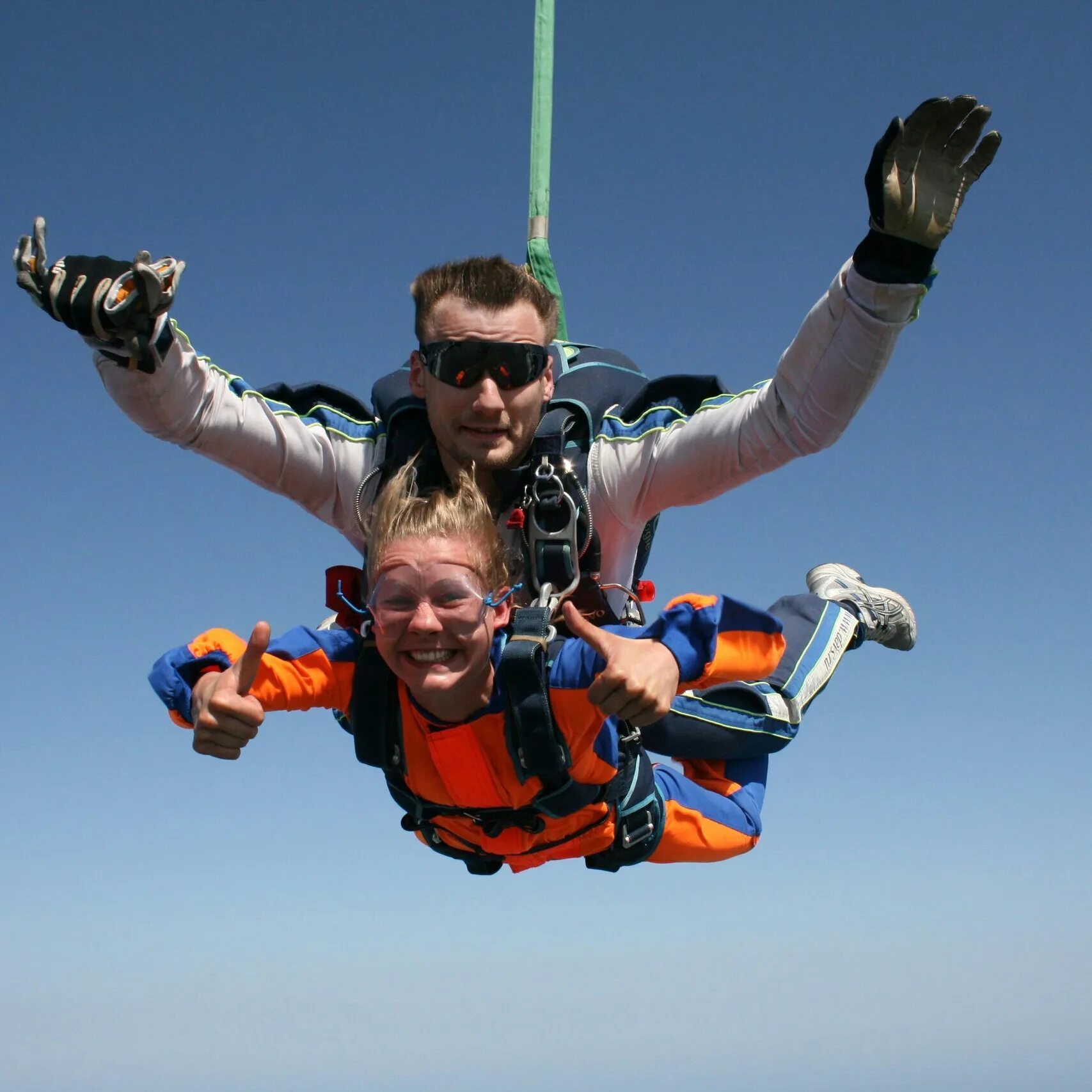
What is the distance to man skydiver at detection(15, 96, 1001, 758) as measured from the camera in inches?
137

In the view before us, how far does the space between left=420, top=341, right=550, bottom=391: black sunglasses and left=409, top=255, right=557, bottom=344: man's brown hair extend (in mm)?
156

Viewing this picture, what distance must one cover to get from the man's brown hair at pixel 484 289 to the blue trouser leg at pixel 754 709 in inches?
48.2

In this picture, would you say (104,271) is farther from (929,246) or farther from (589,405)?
(929,246)

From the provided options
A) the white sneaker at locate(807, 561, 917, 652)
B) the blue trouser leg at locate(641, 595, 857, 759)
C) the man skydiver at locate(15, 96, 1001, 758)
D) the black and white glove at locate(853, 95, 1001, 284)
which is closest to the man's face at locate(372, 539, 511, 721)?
the man skydiver at locate(15, 96, 1001, 758)

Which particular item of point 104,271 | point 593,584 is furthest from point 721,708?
point 104,271

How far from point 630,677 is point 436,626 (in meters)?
0.68

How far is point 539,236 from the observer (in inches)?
185

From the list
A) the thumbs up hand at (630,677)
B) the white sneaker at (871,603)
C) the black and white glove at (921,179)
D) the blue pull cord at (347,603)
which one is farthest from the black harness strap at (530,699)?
the white sneaker at (871,603)

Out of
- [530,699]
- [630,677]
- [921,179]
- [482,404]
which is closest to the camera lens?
[630,677]

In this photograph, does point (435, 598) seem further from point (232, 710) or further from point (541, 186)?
point (541, 186)

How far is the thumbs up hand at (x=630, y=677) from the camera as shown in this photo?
3.13 meters

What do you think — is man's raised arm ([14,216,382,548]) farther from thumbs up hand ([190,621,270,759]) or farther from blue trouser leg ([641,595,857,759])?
blue trouser leg ([641,595,857,759])

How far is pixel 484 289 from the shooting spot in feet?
13.8

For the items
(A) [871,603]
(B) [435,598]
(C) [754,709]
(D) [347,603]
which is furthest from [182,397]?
(A) [871,603]
